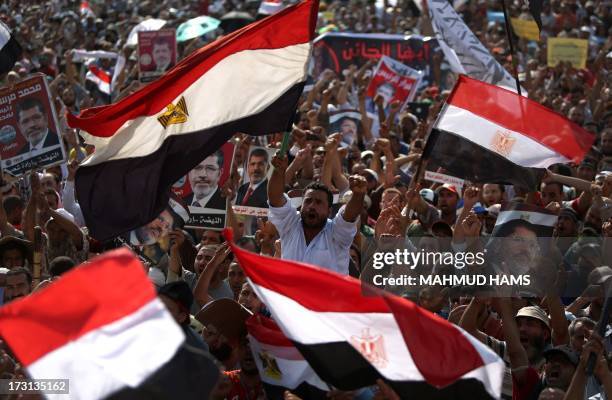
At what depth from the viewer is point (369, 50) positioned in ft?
64.3

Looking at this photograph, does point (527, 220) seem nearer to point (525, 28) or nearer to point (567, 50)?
point (567, 50)

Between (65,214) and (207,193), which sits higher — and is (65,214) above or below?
below

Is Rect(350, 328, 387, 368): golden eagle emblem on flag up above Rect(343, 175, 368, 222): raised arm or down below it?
above

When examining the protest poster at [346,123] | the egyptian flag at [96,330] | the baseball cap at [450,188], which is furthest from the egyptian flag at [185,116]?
the protest poster at [346,123]

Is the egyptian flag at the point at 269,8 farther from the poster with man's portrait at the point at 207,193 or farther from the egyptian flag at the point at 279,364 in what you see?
the egyptian flag at the point at 279,364

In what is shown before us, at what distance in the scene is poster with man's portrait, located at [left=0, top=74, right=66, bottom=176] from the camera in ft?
33.6

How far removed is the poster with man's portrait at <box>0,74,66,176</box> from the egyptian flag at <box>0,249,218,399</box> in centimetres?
586

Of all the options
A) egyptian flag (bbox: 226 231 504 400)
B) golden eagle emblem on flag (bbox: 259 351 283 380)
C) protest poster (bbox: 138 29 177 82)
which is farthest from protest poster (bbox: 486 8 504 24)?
egyptian flag (bbox: 226 231 504 400)

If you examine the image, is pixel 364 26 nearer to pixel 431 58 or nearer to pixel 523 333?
pixel 431 58

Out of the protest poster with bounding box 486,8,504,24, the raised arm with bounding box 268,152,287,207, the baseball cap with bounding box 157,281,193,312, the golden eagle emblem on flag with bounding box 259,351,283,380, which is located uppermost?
the raised arm with bounding box 268,152,287,207

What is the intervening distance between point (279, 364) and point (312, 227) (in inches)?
49.7

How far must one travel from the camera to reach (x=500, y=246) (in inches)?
312

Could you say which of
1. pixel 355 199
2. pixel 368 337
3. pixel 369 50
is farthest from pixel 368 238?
pixel 369 50

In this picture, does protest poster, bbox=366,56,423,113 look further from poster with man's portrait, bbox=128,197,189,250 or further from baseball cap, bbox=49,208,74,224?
poster with man's portrait, bbox=128,197,189,250
